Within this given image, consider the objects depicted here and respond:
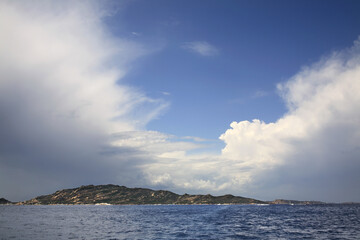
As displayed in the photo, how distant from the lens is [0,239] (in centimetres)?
5322

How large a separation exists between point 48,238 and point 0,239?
924 cm

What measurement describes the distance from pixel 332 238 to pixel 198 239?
30498 mm

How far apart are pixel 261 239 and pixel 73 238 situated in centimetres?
4157

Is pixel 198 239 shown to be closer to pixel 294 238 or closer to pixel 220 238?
pixel 220 238

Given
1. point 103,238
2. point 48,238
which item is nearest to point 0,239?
point 48,238

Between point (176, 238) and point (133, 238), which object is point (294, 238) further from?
point (133, 238)

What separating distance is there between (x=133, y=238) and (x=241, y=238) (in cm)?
2391

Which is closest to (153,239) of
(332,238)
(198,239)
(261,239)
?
(198,239)

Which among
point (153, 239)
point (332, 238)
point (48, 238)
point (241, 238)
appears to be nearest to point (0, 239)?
point (48, 238)

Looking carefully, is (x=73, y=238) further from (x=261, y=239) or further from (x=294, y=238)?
(x=294, y=238)

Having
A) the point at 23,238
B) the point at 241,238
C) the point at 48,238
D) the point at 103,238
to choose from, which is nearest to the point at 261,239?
the point at 241,238

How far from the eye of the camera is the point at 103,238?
56.2 metres

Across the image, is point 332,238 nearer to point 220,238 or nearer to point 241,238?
point 241,238

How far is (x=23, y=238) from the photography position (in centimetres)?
5559
